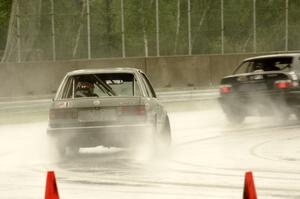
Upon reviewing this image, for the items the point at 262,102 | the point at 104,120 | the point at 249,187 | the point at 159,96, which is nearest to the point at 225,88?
the point at 262,102

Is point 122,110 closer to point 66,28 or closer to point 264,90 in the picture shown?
point 264,90

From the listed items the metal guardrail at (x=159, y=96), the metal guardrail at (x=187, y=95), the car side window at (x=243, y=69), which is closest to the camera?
the car side window at (x=243, y=69)

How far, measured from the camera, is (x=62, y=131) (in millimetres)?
13086

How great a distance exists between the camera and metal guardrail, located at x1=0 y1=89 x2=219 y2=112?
23.0 m

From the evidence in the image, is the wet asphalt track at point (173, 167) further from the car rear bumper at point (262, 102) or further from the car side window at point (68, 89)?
the car side window at point (68, 89)

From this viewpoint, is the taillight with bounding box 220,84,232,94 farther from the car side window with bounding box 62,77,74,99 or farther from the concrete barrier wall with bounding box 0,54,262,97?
the concrete barrier wall with bounding box 0,54,262,97

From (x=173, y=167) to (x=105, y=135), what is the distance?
50.2 inches

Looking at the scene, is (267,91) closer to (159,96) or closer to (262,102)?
(262,102)

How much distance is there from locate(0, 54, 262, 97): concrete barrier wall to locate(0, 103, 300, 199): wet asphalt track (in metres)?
7.99

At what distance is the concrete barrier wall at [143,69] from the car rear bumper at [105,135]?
13489mm

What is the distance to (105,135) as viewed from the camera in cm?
1298

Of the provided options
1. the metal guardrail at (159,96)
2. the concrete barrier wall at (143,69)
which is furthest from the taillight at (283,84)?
the concrete barrier wall at (143,69)

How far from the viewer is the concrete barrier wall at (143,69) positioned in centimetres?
2670

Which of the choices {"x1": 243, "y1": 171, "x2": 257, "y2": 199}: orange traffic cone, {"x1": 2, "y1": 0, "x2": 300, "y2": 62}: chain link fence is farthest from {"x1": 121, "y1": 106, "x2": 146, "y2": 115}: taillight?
{"x1": 2, "y1": 0, "x2": 300, "y2": 62}: chain link fence
